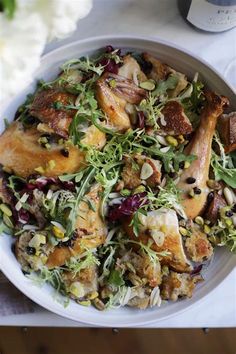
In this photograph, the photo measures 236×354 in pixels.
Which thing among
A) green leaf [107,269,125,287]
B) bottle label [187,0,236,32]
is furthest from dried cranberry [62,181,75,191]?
bottle label [187,0,236,32]

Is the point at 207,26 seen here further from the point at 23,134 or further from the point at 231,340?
the point at 231,340

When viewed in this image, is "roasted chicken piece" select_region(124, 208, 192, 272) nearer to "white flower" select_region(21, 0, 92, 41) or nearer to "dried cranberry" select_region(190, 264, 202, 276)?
"dried cranberry" select_region(190, 264, 202, 276)

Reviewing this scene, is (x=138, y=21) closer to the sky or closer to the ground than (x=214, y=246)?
closer to the sky

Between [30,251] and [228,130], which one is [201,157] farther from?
[30,251]

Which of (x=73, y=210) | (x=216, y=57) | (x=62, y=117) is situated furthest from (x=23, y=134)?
(x=216, y=57)

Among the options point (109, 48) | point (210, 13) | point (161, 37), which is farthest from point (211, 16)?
point (109, 48)

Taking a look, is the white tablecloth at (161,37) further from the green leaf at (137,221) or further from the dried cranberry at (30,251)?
the green leaf at (137,221)
